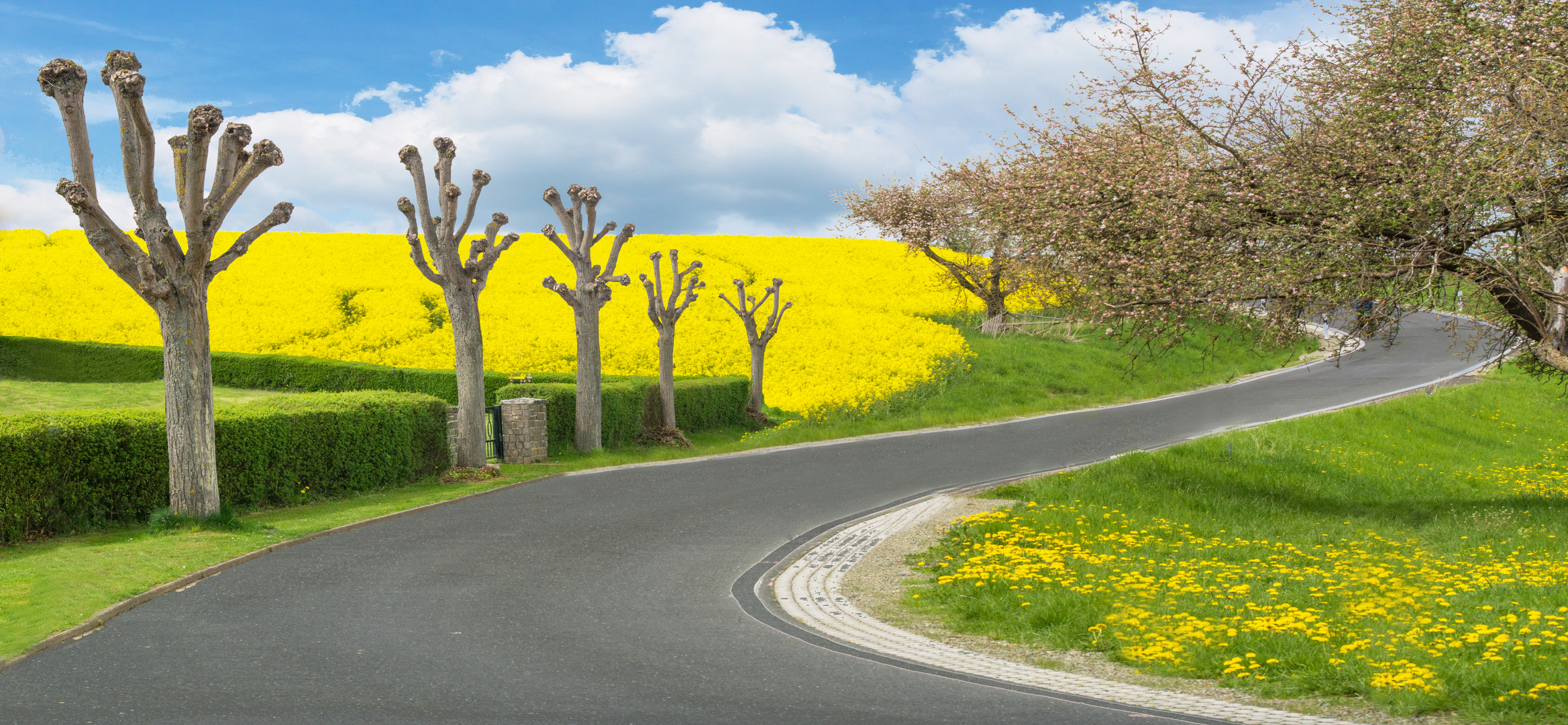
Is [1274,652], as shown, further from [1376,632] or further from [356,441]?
[356,441]

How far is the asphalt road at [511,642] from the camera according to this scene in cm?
642

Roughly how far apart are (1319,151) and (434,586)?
1217cm

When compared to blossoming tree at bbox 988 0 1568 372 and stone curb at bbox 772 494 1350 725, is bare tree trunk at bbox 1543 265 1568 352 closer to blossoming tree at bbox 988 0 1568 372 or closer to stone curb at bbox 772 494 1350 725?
blossoming tree at bbox 988 0 1568 372

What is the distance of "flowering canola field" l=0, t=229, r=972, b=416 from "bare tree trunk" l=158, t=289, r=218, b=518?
1740 cm

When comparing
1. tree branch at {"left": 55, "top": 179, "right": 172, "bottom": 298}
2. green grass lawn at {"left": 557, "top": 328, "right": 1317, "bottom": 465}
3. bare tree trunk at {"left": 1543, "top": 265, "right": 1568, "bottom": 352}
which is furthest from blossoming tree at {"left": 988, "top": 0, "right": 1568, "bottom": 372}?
tree branch at {"left": 55, "top": 179, "right": 172, "bottom": 298}

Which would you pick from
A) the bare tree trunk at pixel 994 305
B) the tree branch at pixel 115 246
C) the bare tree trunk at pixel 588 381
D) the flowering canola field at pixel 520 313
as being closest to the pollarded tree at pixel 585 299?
the bare tree trunk at pixel 588 381

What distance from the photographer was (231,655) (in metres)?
7.68

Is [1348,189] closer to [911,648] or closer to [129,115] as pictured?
[911,648]

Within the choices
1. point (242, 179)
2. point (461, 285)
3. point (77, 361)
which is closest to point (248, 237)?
point (242, 179)

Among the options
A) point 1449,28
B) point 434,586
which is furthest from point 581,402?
point 1449,28

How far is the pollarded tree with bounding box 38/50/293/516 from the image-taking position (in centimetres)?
1252

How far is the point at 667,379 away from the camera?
24.8 meters

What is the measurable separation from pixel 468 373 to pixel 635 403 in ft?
20.1

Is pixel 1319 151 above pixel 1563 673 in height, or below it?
above
